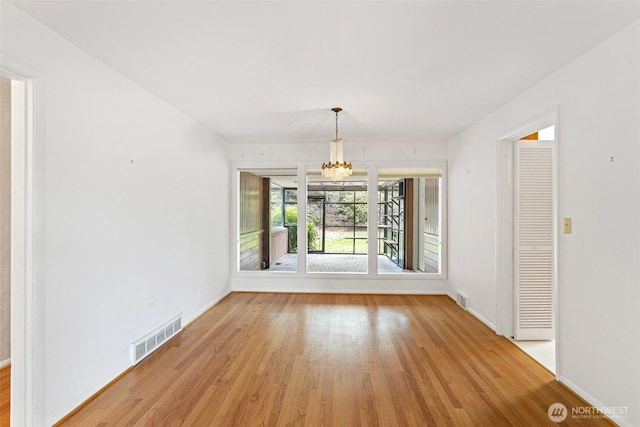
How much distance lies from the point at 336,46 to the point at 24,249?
2409 mm

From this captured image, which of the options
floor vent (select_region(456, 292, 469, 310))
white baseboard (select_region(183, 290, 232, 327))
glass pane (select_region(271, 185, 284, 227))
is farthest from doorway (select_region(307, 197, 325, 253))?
floor vent (select_region(456, 292, 469, 310))

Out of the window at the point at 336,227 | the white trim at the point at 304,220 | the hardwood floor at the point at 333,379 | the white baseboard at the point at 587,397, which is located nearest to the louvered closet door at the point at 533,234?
the hardwood floor at the point at 333,379

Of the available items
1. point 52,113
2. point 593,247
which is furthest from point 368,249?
point 52,113

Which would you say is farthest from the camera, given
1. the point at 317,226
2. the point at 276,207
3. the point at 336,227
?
the point at 336,227

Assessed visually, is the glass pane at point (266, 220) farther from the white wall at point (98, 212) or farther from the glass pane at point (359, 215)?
the white wall at point (98, 212)

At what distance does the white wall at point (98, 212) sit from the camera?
1.98 meters

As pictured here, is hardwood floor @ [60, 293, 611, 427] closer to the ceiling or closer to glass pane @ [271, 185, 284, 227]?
the ceiling

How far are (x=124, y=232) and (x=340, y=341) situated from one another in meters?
2.38

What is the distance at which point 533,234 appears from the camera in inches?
132

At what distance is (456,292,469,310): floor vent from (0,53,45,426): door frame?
15.0 feet

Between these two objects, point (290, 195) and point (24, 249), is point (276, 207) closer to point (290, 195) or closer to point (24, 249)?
point (290, 195)

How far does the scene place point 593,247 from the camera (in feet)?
7.23

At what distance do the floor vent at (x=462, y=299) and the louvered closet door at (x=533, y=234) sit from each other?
3.27 feet

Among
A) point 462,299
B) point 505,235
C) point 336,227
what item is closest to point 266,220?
point 336,227
